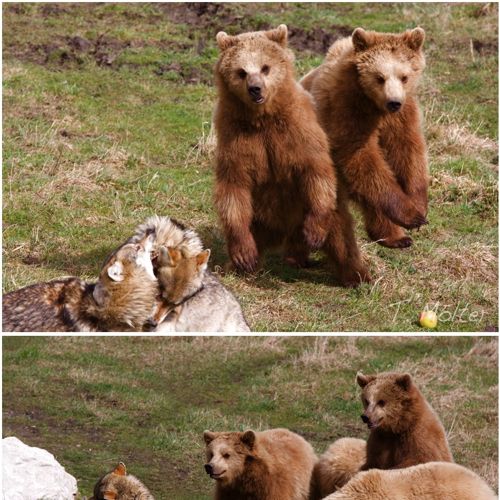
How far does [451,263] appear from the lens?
9.45 m

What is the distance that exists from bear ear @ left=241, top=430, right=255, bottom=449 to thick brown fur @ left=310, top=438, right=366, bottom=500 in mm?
523

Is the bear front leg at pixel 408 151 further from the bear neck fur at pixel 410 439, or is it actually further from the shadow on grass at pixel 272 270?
the bear neck fur at pixel 410 439

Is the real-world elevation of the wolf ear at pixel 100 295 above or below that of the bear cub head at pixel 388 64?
below

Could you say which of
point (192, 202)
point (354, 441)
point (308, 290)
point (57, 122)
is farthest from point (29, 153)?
point (354, 441)

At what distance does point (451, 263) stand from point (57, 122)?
15.5 feet

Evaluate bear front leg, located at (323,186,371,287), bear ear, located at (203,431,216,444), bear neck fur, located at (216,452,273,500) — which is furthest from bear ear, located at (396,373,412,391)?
bear front leg, located at (323,186,371,287)

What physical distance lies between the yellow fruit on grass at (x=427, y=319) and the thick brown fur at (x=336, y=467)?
5.13 ft

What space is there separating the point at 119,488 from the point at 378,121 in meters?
3.36

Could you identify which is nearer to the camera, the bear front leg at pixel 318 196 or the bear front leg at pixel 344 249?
the bear front leg at pixel 318 196

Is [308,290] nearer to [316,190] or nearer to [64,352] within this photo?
[316,190]

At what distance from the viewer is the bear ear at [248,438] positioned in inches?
277

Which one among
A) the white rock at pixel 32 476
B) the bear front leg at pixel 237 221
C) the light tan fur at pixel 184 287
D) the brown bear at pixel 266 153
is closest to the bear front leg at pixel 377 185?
the brown bear at pixel 266 153

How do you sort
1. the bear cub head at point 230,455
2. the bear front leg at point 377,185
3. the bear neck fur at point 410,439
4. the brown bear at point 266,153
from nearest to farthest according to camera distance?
the bear neck fur at point 410,439
the bear cub head at point 230,455
the brown bear at point 266,153
the bear front leg at point 377,185

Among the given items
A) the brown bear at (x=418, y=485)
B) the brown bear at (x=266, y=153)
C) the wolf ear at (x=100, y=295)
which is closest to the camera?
the brown bear at (x=418, y=485)
